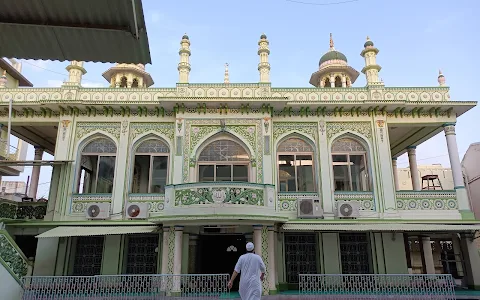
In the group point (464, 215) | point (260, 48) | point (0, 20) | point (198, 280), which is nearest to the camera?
point (0, 20)

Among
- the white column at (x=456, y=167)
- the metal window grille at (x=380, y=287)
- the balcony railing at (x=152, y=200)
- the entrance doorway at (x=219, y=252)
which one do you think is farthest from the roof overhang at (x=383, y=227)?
the balcony railing at (x=152, y=200)

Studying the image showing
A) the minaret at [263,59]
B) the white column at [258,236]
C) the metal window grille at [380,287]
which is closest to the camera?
the metal window grille at [380,287]

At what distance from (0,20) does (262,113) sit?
11249 millimetres

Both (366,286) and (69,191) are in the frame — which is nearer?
(366,286)

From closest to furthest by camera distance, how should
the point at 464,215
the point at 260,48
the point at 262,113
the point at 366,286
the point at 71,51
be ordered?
the point at 71,51 → the point at 366,286 → the point at 464,215 → the point at 262,113 → the point at 260,48

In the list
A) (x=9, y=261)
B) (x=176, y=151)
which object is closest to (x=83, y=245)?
(x=9, y=261)

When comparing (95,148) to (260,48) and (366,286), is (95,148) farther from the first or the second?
(366,286)

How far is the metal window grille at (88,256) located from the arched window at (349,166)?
31.3 feet

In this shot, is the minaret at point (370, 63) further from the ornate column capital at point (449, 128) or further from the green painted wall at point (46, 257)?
the green painted wall at point (46, 257)

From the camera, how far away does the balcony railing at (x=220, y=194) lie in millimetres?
11586

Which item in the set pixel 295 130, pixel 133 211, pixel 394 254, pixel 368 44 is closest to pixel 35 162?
pixel 133 211

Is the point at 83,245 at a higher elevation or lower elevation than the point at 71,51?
lower

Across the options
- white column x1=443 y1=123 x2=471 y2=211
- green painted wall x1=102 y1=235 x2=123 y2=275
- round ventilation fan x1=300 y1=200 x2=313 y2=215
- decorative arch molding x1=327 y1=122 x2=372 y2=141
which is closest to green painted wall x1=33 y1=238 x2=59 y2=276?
green painted wall x1=102 y1=235 x2=123 y2=275

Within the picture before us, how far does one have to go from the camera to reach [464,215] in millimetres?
13422
